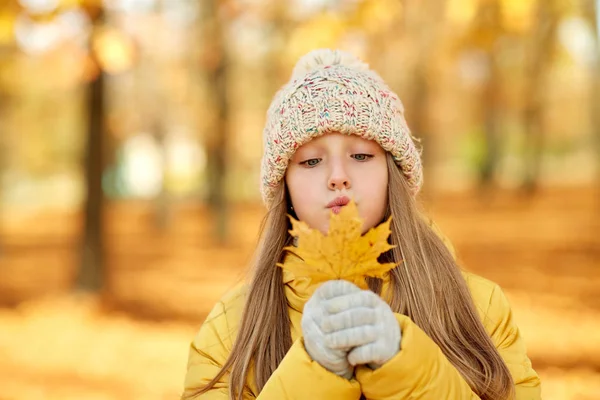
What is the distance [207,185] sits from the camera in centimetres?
A: 1947

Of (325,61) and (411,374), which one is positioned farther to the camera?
(325,61)

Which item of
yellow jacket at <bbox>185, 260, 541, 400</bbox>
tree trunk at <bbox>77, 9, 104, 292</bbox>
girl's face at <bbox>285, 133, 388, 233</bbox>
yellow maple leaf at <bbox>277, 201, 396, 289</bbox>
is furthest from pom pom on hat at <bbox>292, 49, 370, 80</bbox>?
tree trunk at <bbox>77, 9, 104, 292</bbox>

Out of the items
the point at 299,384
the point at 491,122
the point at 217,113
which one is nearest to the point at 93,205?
the point at 217,113

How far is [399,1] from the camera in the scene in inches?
302

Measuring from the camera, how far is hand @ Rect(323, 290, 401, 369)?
1.69 meters

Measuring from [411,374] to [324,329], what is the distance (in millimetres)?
255

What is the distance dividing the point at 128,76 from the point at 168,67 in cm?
367

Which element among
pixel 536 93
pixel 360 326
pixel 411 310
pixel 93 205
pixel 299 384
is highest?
pixel 536 93

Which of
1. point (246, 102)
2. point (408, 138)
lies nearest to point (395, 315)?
point (408, 138)

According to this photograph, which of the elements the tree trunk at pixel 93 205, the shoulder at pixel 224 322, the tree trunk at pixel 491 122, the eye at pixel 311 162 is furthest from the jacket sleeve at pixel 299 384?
the tree trunk at pixel 491 122

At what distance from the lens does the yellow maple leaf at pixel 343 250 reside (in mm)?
1746

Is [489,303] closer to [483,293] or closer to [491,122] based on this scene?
[483,293]

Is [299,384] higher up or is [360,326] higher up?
[360,326]

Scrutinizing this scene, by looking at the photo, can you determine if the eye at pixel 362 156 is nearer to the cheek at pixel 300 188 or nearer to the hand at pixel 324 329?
the cheek at pixel 300 188
